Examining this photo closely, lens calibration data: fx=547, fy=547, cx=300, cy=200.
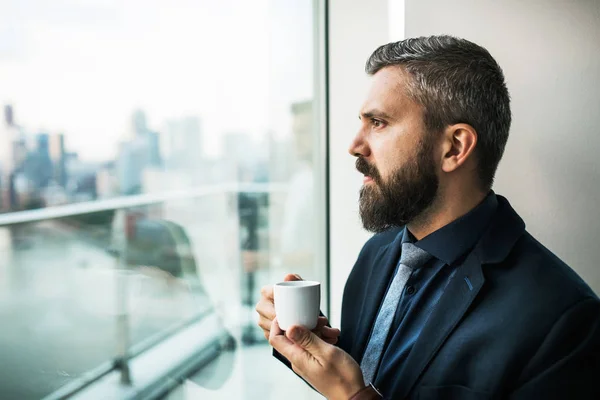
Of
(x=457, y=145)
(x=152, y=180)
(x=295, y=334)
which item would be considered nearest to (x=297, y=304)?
(x=295, y=334)

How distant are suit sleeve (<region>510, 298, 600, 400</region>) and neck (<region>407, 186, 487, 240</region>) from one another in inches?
12.0

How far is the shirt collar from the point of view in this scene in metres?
1.08

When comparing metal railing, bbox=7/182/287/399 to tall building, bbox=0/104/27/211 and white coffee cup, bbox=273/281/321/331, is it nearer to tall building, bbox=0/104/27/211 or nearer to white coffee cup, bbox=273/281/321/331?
tall building, bbox=0/104/27/211

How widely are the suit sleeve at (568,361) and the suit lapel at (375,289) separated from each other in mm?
348

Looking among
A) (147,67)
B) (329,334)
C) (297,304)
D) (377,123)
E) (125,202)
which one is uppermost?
(147,67)

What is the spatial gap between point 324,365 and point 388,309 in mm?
276

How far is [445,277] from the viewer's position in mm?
1092

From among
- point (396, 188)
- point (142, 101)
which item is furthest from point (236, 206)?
point (396, 188)

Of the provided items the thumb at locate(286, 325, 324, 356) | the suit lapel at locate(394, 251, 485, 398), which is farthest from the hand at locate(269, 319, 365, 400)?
the suit lapel at locate(394, 251, 485, 398)

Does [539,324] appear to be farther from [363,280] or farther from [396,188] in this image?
[363,280]

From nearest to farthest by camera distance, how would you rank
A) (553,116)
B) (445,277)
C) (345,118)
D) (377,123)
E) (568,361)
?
1. (568,361)
2. (445,277)
3. (377,123)
4. (553,116)
5. (345,118)

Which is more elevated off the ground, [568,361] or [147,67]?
[147,67]

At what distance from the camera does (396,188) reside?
3.81ft

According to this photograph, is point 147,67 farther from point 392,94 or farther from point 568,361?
point 568,361
